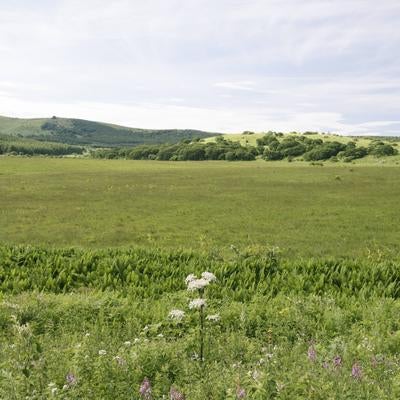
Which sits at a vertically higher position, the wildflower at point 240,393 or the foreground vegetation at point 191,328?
the wildflower at point 240,393

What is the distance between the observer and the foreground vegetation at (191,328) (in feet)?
20.9

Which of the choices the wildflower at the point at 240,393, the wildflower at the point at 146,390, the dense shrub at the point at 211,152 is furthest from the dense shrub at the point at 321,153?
the wildflower at the point at 240,393

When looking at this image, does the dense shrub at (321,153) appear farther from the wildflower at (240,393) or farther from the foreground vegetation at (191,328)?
the wildflower at (240,393)

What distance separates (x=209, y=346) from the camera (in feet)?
28.5

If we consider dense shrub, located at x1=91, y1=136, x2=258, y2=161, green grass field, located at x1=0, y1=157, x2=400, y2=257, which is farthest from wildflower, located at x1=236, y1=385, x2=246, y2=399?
dense shrub, located at x1=91, y1=136, x2=258, y2=161

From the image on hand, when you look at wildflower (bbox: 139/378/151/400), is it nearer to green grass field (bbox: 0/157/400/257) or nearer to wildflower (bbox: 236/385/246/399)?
wildflower (bbox: 236/385/246/399)

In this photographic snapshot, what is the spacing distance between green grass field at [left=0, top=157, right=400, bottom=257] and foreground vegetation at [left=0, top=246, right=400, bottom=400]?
→ 738 centimetres

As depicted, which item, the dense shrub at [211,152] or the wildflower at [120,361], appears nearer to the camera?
the wildflower at [120,361]

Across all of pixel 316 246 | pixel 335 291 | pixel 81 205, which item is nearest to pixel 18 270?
pixel 335 291

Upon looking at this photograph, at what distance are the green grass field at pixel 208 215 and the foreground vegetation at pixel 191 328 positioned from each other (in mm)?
7381

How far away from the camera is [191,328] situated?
10258 mm

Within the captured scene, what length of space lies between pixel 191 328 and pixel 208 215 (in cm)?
2378

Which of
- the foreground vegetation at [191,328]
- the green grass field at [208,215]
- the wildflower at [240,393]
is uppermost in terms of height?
the wildflower at [240,393]

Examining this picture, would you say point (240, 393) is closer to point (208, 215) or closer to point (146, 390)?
point (146, 390)
